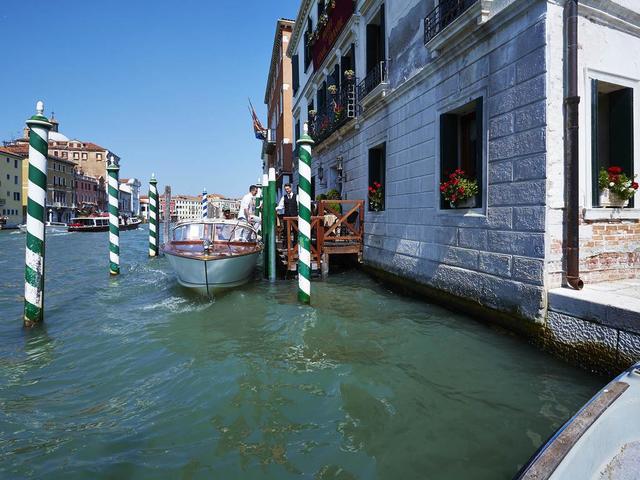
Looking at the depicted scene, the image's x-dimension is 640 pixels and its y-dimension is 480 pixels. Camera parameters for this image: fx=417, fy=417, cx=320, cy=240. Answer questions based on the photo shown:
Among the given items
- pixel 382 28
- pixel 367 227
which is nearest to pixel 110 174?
pixel 367 227

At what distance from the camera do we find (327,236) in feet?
29.0

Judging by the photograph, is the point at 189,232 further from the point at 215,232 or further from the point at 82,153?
the point at 82,153

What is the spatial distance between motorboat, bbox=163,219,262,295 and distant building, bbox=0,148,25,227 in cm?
4828

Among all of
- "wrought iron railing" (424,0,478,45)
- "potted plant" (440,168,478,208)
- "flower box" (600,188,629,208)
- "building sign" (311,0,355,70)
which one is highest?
"building sign" (311,0,355,70)

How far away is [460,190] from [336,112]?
6.14 metres

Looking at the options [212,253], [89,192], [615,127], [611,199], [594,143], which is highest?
[89,192]

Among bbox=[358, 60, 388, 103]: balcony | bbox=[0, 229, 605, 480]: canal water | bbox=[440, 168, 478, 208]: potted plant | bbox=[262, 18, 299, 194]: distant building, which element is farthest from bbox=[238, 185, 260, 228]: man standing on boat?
bbox=[262, 18, 299, 194]: distant building

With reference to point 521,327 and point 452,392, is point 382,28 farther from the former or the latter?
point 452,392

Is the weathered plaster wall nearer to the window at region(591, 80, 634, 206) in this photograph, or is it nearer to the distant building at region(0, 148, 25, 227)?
the window at region(591, 80, 634, 206)

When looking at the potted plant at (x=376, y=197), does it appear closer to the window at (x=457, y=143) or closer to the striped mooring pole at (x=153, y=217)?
the window at (x=457, y=143)

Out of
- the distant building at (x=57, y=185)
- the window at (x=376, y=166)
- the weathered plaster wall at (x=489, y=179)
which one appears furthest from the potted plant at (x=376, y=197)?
the distant building at (x=57, y=185)

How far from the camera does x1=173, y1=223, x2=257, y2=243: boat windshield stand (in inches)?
328

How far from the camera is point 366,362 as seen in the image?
3.97 m

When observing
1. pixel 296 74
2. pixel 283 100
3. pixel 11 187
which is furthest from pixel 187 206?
pixel 296 74
